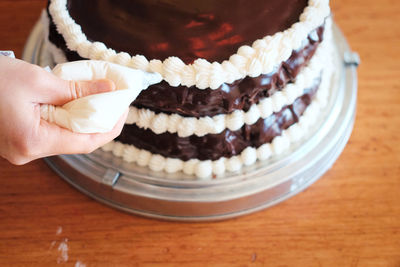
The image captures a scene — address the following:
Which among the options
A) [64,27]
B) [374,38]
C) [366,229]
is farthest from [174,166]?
[374,38]

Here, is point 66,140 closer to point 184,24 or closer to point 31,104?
point 31,104

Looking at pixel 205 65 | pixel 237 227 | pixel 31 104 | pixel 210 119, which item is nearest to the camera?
pixel 31 104

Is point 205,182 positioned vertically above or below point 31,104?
below

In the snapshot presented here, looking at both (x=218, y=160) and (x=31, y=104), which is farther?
(x=218, y=160)

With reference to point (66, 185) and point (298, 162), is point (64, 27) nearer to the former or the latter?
point (66, 185)

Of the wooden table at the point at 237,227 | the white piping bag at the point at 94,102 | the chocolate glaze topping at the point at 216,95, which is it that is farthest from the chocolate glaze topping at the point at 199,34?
the wooden table at the point at 237,227

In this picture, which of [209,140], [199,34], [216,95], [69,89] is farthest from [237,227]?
[69,89]

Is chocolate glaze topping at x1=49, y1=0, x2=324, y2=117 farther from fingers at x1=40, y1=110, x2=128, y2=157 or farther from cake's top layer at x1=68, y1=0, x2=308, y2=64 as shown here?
fingers at x1=40, y1=110, x2=128, y2=157
